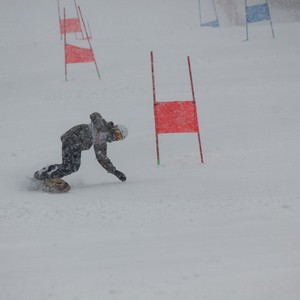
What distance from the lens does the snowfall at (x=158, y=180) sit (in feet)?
13.1

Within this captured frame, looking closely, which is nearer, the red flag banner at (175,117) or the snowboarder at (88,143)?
the snowboarder at (88,143)

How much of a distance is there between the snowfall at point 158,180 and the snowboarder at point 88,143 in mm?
314

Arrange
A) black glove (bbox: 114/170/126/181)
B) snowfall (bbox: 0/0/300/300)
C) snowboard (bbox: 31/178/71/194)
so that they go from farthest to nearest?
1. black glove (bbox: 114/170/126/181)
2. snowboard (bbox: 31/178/71/194)
3. snowfall (bbox: 0/0/300/300)

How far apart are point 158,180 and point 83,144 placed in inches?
43.7

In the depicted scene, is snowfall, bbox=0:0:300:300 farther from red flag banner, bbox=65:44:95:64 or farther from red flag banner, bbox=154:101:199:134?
red flag banner, bbox=65:44:95:64

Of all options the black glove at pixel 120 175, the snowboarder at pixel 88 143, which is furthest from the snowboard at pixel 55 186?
the black glove at pixel 120 175

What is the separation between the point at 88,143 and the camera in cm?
707

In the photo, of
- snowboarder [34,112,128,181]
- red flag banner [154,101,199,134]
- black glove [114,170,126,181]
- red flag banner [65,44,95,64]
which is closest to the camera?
snowboarder [34,112,128,181]

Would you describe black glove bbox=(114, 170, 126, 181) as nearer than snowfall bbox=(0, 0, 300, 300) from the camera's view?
No

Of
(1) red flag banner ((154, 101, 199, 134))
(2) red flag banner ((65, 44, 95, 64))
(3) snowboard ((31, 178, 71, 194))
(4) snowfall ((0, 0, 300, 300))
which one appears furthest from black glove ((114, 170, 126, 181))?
(2) red flag banner ((65, 44, 95, 64))

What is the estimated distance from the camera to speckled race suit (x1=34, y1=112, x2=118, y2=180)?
6.82 m

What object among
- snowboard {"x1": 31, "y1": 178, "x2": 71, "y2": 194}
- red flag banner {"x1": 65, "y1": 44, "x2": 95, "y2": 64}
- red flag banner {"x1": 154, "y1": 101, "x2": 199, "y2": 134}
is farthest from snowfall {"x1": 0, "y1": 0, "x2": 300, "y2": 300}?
red flag banner {"x1": 65, "y1": 44, "x2": 95, "y2": 64}

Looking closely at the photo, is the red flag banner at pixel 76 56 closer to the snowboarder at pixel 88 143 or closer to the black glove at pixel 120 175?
the snowboarder at pixel 88 143

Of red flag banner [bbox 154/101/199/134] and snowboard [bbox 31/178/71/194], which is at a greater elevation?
red flag banner [bbox 154/101/199/134]
